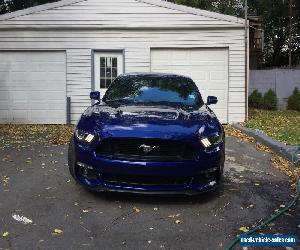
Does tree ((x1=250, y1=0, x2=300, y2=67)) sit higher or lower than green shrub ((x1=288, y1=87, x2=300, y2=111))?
higher

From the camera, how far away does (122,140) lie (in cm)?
533

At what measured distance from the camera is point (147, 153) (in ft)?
17.4

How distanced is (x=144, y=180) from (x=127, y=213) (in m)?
0.42

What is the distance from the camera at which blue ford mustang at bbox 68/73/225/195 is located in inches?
207

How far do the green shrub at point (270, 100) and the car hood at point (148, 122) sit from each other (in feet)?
45.5

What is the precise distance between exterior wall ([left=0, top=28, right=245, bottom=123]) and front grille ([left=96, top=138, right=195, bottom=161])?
885 centimetres

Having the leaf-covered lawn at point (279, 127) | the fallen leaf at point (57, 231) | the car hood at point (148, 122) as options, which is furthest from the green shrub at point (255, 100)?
the fallen leaf at point (57, 231)

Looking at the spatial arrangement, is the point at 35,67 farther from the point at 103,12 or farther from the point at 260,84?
the point at 260,84

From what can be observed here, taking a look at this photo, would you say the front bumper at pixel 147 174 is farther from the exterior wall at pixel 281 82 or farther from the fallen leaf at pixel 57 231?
the exterior wall at pixel 281 82

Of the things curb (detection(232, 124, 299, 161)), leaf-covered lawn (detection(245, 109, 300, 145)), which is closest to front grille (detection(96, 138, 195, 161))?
curb (detection(232, 124, 299, 161))

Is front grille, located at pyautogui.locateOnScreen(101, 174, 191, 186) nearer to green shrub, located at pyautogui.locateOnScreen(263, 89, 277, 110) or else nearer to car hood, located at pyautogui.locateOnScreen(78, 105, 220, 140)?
car hood, located at pyautogui.locateOnScreen(78, 105, 220, 140)

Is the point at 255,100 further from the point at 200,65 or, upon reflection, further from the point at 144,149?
the point at 144,149

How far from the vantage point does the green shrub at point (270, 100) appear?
19422 millimetres

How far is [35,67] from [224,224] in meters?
10.4
